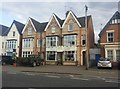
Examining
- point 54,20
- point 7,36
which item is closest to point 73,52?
point 54,20

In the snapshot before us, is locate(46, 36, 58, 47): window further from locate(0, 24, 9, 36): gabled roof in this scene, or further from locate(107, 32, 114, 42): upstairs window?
locate(0, 24, 9, 36): gabled roof

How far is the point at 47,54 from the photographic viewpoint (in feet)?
145

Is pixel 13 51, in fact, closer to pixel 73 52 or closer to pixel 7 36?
pixel 7 36

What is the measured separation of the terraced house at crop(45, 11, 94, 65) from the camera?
41.3m

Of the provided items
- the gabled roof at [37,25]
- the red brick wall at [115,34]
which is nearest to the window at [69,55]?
the red brick wall at [115,34]

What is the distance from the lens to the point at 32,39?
47.5 m

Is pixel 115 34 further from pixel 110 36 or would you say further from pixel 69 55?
pixel 69 55

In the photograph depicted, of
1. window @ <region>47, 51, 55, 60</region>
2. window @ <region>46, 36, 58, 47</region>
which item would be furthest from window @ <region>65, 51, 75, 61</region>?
window @ <region>46, 36, 58, 47</region>

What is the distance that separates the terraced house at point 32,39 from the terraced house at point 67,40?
2.39 metres

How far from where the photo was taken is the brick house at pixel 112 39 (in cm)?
3531

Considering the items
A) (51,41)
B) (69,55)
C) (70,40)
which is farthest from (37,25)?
(69,55)

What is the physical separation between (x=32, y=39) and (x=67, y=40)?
29.4 ft

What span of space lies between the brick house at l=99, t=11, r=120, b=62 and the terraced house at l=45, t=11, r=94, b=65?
5358 mm

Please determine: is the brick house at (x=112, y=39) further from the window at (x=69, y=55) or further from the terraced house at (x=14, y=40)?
the terraced house at (x=14, y=40)
